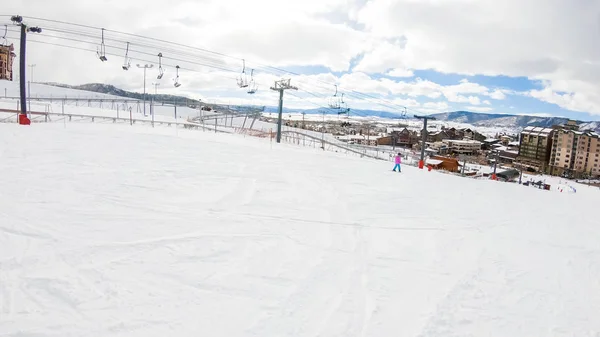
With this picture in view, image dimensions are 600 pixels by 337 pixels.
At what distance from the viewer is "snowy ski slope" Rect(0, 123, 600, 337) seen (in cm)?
345

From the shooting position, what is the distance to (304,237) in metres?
5.79

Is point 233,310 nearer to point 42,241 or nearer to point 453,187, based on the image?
point 42,241

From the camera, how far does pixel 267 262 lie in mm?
4703

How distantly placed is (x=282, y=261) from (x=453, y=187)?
404 inches

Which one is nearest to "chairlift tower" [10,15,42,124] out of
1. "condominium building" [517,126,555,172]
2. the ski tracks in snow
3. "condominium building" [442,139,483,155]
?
the ski tracks in snow

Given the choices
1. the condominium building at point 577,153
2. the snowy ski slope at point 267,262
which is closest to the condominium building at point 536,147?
the condominium building at point 577,153

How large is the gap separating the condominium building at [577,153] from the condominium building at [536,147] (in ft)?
10.2

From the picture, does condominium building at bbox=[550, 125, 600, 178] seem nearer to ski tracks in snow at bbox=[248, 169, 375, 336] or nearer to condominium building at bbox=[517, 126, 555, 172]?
condominium building at bbox=[517, 126, 555, 172]

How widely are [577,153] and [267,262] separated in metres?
79.3

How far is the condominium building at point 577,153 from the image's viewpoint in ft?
205

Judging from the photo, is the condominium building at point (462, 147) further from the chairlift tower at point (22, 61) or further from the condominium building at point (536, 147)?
the chairlift tower at point (22, 61)

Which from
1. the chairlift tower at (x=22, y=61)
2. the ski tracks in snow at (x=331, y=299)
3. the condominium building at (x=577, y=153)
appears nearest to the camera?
the ski tracks in snow at (x=331, y=299)

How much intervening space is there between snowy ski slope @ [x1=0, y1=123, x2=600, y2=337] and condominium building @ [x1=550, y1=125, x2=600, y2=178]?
224 ft

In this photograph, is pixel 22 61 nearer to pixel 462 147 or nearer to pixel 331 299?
pixel 331 299
